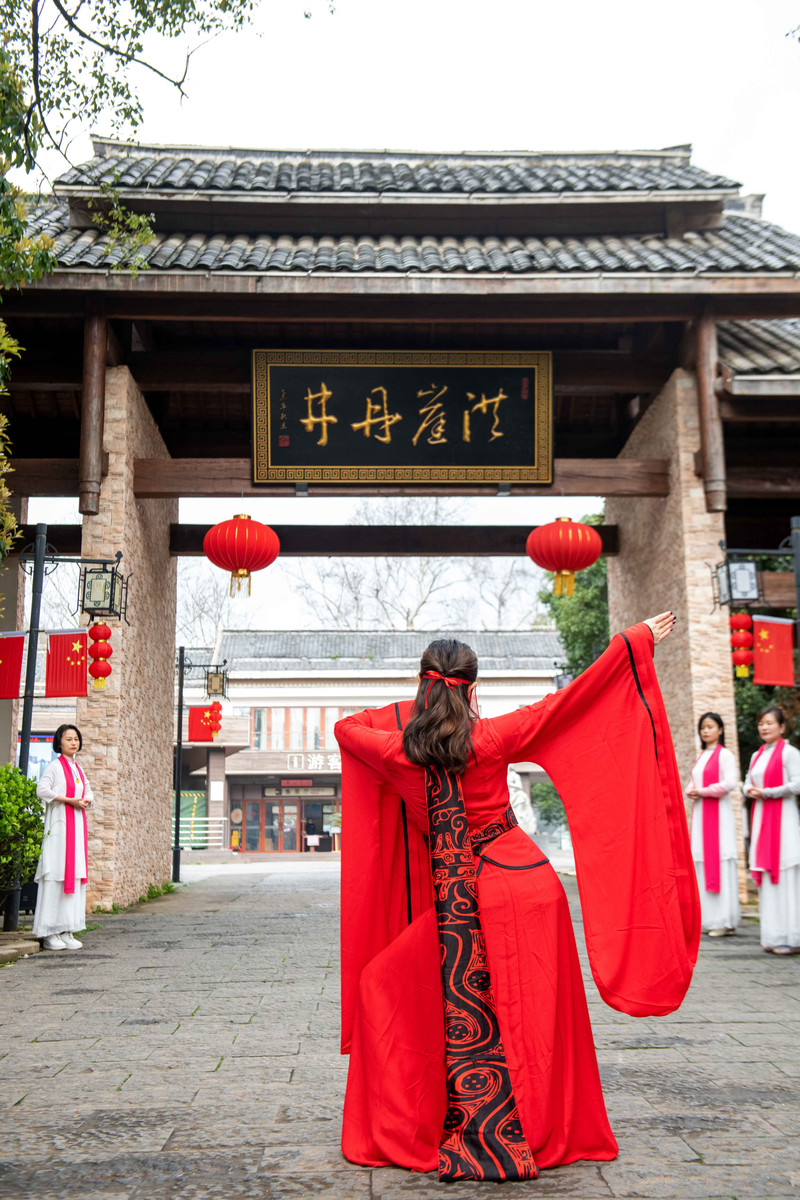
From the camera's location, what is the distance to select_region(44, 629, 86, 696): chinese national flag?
7719 millimetres

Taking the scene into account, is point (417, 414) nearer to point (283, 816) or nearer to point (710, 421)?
point (710, 421)

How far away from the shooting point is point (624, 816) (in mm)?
2785

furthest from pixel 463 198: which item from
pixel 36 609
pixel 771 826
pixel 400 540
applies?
pixel 771 826

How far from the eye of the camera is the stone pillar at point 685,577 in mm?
8609

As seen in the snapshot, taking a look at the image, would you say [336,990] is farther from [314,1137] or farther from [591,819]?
[591,819]

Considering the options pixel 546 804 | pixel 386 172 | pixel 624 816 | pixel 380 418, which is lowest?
pixel 546 804

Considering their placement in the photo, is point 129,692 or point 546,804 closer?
point 129,692

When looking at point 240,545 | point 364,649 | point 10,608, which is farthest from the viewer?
point 364,649

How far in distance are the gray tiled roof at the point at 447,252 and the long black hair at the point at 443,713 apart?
6.19 meters

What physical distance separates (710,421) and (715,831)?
3.62 metres

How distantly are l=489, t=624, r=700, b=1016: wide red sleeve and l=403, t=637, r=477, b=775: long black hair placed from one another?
4.4 inches

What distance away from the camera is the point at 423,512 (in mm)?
29266

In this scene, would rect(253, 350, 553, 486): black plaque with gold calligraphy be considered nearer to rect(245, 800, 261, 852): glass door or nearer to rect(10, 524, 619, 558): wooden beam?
rect(10, 524, 619, 558): wooden beam

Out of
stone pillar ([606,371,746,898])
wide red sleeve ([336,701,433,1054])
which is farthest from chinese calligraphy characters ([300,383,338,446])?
wide red sleeve ([336,701,433,1054])
